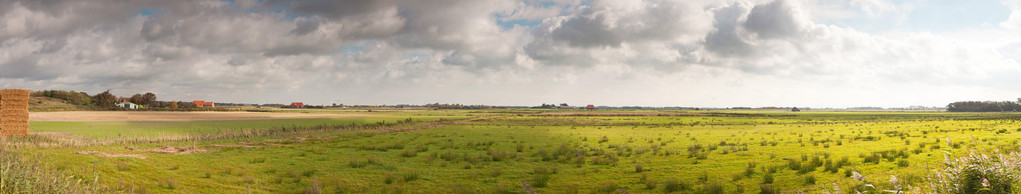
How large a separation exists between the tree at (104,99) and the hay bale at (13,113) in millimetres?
128939

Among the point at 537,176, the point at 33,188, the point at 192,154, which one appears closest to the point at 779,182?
the point at 537,176

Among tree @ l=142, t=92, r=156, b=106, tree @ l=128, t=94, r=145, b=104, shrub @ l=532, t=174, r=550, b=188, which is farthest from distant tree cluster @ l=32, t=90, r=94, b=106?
shrub @ l=532, t=174, r=550, b=188

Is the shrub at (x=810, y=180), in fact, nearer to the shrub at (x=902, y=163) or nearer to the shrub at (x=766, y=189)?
the shrub at (x=766, y=189)

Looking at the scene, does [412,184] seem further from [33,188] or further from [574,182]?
[33,188]

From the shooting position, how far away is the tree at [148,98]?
150m

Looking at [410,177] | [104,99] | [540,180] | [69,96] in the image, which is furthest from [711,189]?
[104,99]

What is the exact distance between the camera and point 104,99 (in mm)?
128250

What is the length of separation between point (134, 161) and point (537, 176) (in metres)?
15.9

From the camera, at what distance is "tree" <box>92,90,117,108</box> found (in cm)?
12641

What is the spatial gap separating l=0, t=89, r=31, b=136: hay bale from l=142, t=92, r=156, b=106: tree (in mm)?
153593

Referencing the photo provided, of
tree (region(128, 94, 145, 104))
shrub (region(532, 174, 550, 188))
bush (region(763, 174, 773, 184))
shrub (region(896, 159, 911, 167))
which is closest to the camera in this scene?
bush (region(763, 174, 773, 184))

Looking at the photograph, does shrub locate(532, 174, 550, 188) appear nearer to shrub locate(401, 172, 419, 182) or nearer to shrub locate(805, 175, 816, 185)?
shrub locate(401, 172, 419, 182)

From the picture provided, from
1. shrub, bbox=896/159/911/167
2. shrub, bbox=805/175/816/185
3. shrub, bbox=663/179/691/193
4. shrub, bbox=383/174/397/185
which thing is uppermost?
shrub, bbox=896/159/911/167

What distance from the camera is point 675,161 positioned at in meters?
19.1
